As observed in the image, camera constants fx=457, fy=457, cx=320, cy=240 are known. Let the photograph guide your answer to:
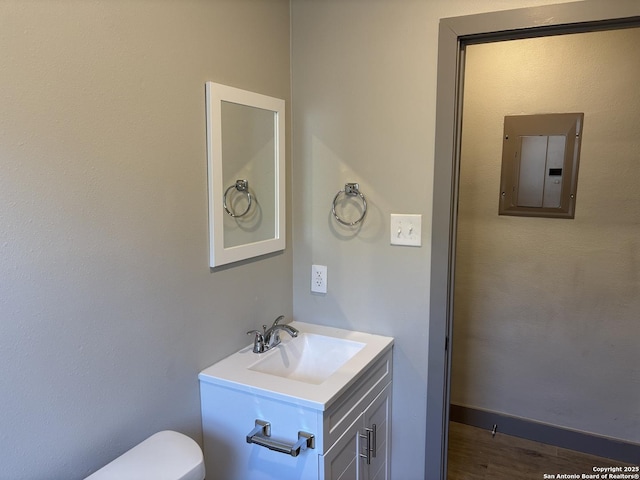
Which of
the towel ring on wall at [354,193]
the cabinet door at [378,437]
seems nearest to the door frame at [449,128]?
the cabinet door at [378,437]

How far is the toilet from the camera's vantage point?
3.70ft

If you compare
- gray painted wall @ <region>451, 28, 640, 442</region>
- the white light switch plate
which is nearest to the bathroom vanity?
the white light switch plate

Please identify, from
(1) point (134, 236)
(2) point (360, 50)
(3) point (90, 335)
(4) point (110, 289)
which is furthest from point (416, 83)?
(3) point (90, 335)

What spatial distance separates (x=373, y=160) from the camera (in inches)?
72.5

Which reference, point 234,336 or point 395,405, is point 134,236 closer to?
point 234,336

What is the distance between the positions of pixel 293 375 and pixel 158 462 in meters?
0.71

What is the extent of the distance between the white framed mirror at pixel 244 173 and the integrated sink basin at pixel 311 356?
1.31ft

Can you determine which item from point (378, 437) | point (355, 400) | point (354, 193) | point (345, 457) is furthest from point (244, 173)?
point (378, 437)

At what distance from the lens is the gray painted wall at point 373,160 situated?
5.71ft

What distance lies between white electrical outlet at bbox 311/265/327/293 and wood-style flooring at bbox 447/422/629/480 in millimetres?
1208

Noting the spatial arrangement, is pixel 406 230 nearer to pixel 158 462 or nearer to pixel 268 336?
pixel 268 336

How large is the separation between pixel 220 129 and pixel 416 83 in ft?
2.48

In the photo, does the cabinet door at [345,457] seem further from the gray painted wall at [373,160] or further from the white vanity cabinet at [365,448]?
the gray painted wall at [373,160]

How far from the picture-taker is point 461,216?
2.61 m
